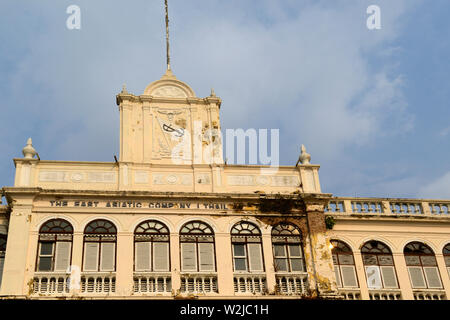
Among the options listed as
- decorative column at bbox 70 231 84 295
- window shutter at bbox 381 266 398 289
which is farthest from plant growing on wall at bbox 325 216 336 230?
decorative column at bbox 70 231 84 295

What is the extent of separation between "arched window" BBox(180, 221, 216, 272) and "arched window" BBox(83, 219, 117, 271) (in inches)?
93.0

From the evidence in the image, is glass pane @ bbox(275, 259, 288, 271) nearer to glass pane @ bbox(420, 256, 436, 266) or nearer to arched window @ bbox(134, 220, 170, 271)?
arched window @ bbox(134, 220, 170, 271)

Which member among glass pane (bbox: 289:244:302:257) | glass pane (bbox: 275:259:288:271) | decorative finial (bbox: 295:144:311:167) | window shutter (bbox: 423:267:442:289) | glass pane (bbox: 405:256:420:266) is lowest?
window shutter (bbox: 423:267:442:289)

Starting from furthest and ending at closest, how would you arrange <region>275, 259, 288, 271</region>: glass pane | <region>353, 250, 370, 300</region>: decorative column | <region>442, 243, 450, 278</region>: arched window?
<region>442, 243, 450, 278</region>: arched window, <region>353, 250, 370, 300</region>: decorative column, <region>275, 259, 288, 271</region>: glass pane

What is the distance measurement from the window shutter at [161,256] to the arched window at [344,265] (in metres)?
6.09

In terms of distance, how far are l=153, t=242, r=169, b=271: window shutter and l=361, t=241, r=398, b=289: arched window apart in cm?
725

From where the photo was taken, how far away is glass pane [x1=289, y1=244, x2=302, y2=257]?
68.5 ft

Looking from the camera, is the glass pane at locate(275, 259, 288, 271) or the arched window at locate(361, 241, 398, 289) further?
the arched window at locate(361, 241, 398, 289)

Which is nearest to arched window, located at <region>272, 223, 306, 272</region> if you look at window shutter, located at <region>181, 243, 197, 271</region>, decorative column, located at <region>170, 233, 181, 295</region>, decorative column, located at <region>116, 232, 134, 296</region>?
window shutter, located at <region>181, 243, 197, 271</region>

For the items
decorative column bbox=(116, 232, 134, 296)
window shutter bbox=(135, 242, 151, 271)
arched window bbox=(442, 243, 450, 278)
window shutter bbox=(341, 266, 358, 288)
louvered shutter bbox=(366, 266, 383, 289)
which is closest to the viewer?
decorative column bbox=(116, 232, 134, 296)

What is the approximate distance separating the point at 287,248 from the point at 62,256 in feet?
25.2

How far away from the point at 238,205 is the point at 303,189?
2.66 metres

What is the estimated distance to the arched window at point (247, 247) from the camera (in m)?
20.5

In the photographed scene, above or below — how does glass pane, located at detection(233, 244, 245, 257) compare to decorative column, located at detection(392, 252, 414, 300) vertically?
above
